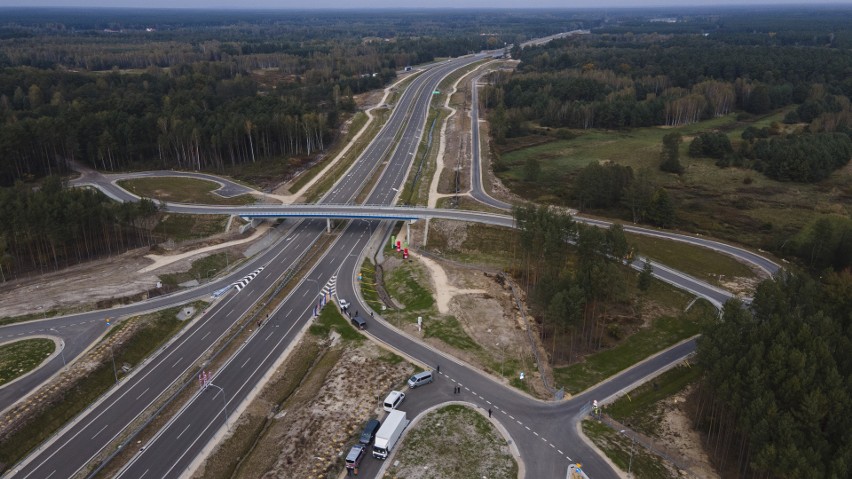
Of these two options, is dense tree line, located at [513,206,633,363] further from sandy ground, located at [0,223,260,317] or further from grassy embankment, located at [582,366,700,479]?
sandy ground, located at [0,223,260,317]

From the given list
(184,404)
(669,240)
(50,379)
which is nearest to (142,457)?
(184,404)

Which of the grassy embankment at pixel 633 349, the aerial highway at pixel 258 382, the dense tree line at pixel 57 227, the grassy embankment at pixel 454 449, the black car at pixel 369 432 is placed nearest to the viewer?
the grassy embankment at pixel 454 449

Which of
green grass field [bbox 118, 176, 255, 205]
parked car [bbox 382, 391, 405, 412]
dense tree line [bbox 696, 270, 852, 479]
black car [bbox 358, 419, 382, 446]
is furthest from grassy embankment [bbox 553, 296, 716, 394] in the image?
green grass field [bbox 118, 176, 255, 205]

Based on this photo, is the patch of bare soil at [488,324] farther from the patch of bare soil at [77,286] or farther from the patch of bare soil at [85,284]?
Answer: the patch of bare soil at [77,286]

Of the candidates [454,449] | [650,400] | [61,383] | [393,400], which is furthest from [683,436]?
[61,383]

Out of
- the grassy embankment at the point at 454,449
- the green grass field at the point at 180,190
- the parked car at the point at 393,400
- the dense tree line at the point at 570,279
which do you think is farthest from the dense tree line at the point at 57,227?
the grassy embankment at the point at 454,449

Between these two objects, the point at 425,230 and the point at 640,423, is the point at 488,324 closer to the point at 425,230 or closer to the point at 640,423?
the point at 640,423
